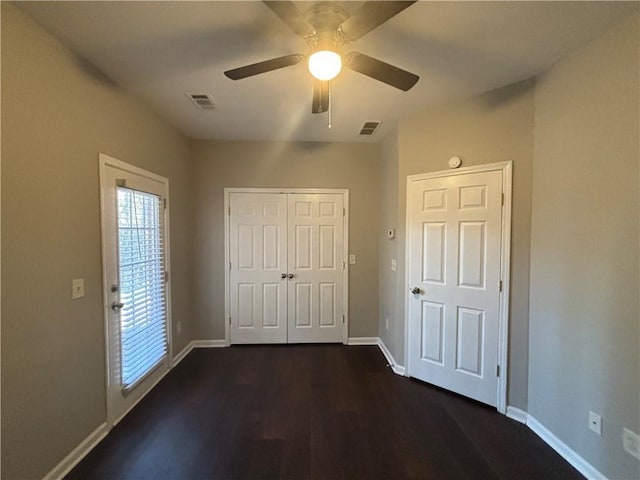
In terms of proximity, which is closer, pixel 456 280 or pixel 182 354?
pixel 456 280

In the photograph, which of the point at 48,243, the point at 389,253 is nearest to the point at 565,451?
the point at 389,253

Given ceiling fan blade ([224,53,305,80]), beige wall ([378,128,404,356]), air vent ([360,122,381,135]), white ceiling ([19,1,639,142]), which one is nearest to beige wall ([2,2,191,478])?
white ceiling ([19,1,639,142])

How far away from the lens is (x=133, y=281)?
254cm

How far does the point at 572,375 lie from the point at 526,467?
65 centimetres

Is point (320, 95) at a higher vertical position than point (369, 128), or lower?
lower

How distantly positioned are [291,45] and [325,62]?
1.86 feet

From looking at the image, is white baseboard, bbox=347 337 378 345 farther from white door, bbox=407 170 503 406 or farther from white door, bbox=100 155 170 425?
white door, bbox=100 155 170 425

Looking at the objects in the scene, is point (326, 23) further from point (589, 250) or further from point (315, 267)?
point (315, 267)

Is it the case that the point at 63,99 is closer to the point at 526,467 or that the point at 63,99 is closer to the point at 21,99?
the point at 21,99

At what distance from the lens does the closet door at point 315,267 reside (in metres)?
3.87

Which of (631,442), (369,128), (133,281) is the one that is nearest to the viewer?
(631,442)

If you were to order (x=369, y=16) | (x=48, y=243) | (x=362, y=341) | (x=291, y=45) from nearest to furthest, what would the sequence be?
1. (x=369, y=16)
2. (x=48, y=243)
3. (x=291, y=45)
4. (x=362, y=341)

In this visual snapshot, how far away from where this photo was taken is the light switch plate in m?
1.92

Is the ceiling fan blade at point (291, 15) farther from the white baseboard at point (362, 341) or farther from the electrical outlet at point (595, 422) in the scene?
the white baseboard at point (362, 341)
